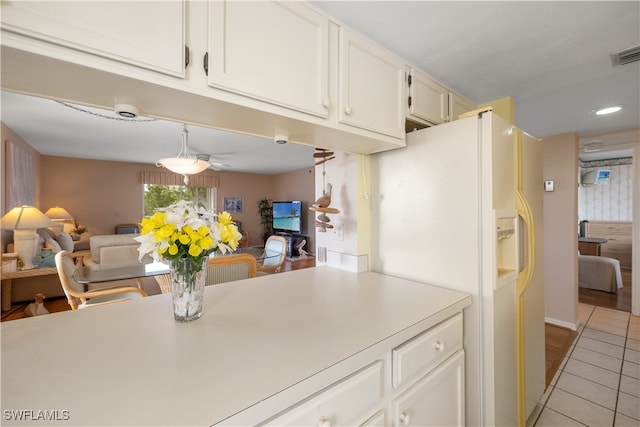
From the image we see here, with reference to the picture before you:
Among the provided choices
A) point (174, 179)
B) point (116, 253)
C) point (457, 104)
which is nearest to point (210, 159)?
point (174, 179)

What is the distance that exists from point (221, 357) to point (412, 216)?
3.79 ft

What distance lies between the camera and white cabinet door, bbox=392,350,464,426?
0.90 meters

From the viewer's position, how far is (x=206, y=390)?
58 cm

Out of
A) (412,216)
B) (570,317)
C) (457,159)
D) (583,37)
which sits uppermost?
(583,37)

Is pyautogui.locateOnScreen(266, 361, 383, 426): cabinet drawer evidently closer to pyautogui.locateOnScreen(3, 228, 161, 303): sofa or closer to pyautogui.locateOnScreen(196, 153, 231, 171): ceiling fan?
pyautogui.locateOnScreen(3, 228, 161, 303): sofa

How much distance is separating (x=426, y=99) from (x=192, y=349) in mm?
1680

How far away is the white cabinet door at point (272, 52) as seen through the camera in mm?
840

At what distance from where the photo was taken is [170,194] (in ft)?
22.5

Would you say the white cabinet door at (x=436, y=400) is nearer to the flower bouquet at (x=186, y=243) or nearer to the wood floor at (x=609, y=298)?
the flower bouquet at (x=186, y=243)

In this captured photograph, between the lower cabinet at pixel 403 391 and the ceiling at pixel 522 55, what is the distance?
1367 mm

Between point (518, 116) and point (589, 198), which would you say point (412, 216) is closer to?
point (518, 116)

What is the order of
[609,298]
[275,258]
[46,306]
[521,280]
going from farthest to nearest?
1. [609,298]
2. [46,306]
3. [275,258]
4. [521,280]

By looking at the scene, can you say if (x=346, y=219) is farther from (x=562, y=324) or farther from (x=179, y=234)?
(x=562, y=324)

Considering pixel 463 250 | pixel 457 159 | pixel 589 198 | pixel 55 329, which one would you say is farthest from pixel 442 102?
pixel 589 198
